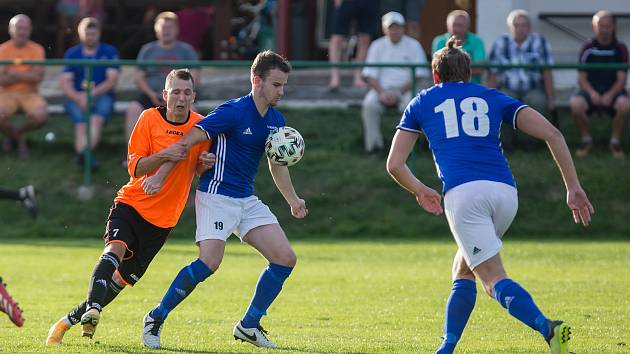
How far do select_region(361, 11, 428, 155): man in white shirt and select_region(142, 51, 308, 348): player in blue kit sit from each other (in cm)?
858

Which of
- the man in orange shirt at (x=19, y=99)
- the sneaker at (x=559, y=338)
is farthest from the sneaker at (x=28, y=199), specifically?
the man in orange shirt at (x=19, y=99)

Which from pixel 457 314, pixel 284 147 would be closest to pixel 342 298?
pixel 284 147

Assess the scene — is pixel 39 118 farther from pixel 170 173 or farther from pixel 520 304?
pixel 520 304

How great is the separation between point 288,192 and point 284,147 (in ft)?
1.40

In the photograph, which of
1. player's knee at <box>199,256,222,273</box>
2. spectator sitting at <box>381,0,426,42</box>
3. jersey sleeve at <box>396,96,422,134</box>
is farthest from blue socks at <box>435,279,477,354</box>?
spectator sitting at <box>381,0,426,42</box>

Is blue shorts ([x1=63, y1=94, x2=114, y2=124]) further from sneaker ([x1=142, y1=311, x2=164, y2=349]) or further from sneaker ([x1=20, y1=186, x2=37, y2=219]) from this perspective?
sneaker ([x1=142, y1=311, x2=164, y2=349])

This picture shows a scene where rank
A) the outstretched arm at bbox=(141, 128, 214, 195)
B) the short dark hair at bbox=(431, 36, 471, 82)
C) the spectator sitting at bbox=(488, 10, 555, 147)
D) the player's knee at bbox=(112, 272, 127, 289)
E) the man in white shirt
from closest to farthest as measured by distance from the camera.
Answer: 1. the short dark hair at bbox=(431, 36, 471, 82)
2. the outstretched arm at bbox=(141, 128, 214, 195)
3. the player's knee at bbox=(112, 272, 127, 289)
4. the spectator sitting at bbox=(488, 10, 555, 147)
5. the man in white shirt

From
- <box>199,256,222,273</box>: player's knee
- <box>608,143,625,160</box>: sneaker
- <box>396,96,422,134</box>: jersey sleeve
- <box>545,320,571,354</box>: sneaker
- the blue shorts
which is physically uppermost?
<box>396,96,422,134</box>: jersey sleeve

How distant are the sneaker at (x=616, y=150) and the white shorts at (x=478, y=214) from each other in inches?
396

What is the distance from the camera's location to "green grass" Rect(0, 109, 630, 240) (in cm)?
1627

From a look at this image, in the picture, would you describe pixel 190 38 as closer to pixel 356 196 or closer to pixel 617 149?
pixel 356 196

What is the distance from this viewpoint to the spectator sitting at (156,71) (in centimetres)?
1645

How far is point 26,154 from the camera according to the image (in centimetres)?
1730

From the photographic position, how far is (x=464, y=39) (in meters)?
16.3
